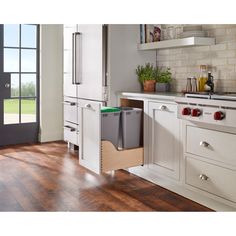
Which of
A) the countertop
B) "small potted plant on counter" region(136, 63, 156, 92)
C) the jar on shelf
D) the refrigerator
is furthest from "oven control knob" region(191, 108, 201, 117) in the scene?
the jar on shelf

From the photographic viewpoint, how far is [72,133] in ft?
14.5

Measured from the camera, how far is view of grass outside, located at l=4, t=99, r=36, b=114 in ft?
16.1

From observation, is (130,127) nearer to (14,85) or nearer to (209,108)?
(209,108)

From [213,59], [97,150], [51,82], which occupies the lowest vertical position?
[97,150]

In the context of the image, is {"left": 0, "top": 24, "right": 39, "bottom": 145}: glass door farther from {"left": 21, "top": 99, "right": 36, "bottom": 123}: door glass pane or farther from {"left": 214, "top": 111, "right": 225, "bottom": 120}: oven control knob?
{"left": 214, "top": 111, "right": 225, "bottom": 120}: oven control knob

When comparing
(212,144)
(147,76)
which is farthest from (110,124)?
(212,144)

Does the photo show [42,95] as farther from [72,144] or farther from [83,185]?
[83,185]

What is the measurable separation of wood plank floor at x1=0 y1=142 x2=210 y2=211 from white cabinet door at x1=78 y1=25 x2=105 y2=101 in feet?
2.77

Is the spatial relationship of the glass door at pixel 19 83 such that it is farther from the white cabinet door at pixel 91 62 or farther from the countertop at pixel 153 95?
the countertop at pixel 153 95

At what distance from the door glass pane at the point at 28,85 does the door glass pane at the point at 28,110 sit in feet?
0.34

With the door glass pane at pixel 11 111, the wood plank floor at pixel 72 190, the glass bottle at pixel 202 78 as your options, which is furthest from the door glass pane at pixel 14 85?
the glass bottle at pixel 202 78

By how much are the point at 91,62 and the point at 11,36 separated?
1675mm

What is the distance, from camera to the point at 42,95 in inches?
201
